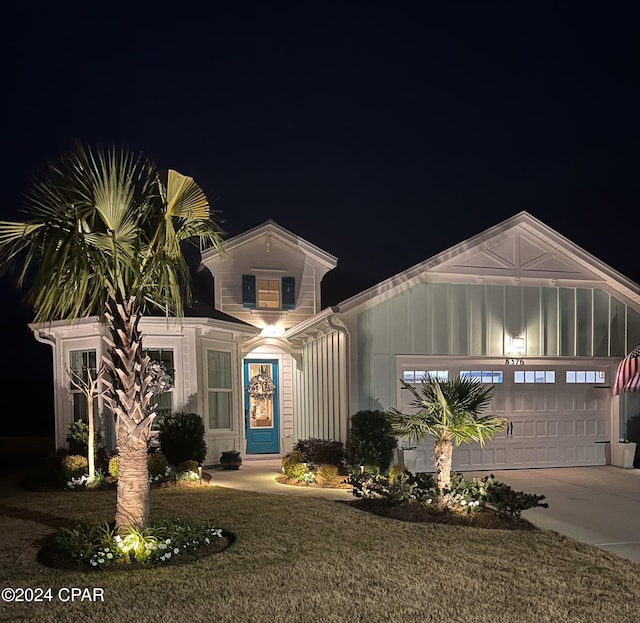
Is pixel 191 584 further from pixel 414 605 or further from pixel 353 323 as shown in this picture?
pixel 353 323

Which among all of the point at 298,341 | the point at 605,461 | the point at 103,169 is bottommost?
the point at 605,461

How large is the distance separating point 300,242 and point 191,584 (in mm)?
10772

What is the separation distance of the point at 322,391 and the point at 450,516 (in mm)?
5847

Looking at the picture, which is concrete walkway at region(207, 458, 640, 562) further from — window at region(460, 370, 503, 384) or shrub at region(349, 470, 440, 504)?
window at region(460, 370, 503, 384)

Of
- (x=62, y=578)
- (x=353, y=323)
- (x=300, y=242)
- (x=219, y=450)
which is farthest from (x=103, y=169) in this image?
(x=300, y=242)

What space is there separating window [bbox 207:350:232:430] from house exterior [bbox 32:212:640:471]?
1.2 inches

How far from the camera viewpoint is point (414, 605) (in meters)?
4.71

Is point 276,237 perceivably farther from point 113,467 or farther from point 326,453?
point 113,467

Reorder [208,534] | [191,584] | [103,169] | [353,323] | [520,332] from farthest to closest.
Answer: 1. [520,332]
2. [353,323]
3. [208,534]
4. [103,169]
5. [191,584]

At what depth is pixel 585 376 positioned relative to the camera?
42.4 feet

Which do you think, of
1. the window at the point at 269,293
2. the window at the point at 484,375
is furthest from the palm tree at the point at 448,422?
the window at the point at 269,293

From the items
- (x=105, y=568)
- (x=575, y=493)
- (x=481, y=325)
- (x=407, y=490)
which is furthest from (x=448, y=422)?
(x=481, y=325)

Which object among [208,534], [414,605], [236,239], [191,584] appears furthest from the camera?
[236,239]

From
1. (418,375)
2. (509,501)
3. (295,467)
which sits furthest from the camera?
(418,375)
